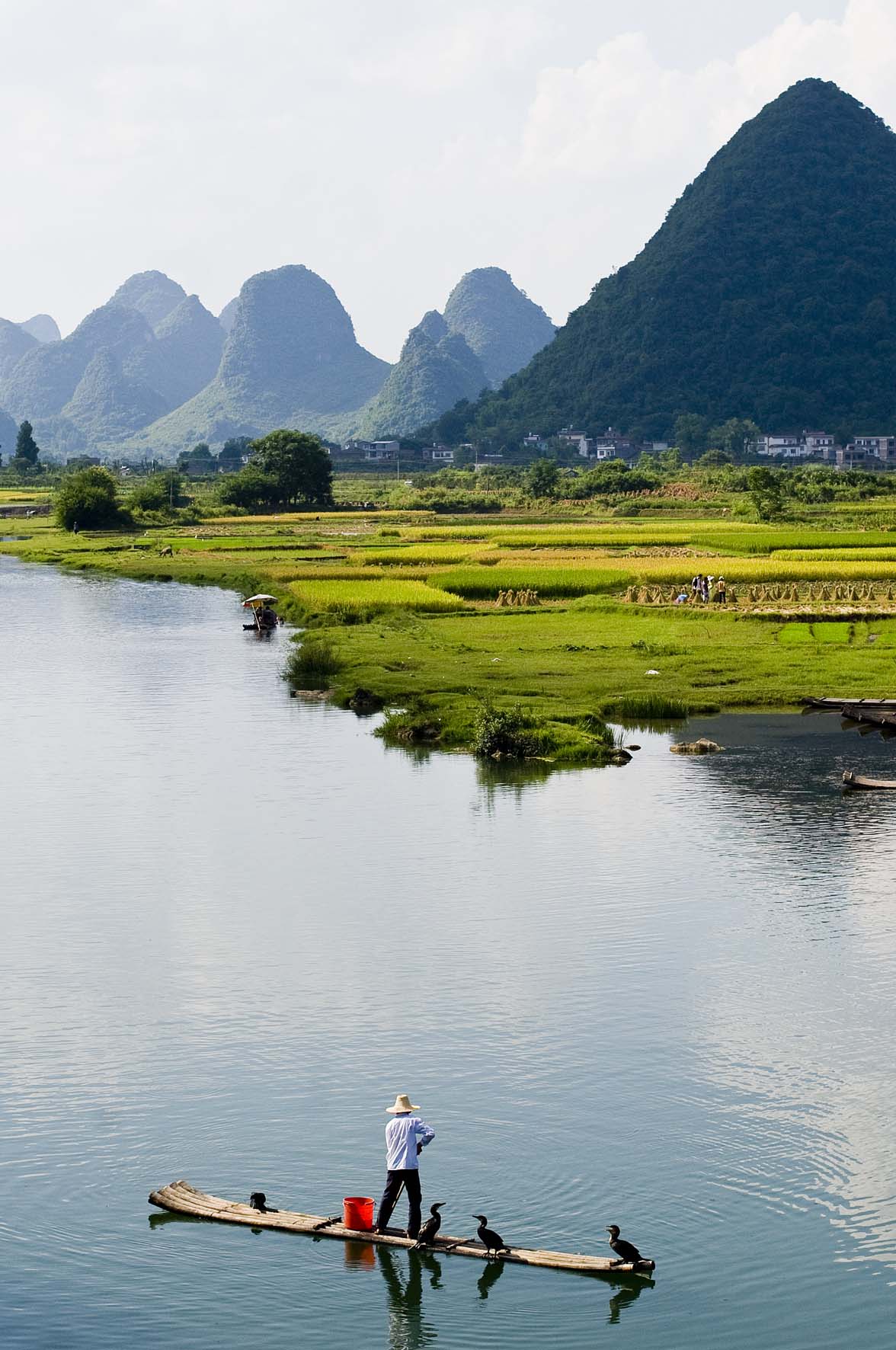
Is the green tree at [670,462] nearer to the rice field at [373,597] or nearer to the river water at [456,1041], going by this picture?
the rice field at [373,597]

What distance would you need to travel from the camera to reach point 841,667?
154ft

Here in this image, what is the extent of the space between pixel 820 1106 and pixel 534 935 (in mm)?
6851

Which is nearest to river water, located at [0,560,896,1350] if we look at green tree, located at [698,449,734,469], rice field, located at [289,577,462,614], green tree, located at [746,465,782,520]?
rice field, located at [289,577,462,614]

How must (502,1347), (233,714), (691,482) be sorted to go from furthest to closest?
(691,482) → (233,714) → (502,1347)

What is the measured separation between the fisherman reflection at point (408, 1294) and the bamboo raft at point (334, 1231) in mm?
148

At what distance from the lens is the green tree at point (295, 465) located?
419 feet

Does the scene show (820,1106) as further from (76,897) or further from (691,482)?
(691,482)

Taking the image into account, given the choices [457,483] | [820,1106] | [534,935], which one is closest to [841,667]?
[534,935]

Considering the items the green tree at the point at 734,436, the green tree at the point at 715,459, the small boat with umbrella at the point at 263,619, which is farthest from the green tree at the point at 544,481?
the small boat with umbrella at the point at 263,619

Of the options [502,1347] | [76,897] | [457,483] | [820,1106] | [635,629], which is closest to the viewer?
[502,1347]

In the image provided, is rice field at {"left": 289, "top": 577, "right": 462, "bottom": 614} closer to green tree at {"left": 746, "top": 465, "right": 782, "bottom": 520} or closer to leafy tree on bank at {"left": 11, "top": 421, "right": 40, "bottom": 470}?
green tree at {"left": 746, "top": 465, "right": 782, "bottom": 520}

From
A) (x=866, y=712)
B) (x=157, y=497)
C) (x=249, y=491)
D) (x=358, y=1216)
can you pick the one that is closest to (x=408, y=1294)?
(x=358, y=1216)

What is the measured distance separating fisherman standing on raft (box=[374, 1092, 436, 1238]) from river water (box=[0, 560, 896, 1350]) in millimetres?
381

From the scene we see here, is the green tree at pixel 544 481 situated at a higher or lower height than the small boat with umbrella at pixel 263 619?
higher
